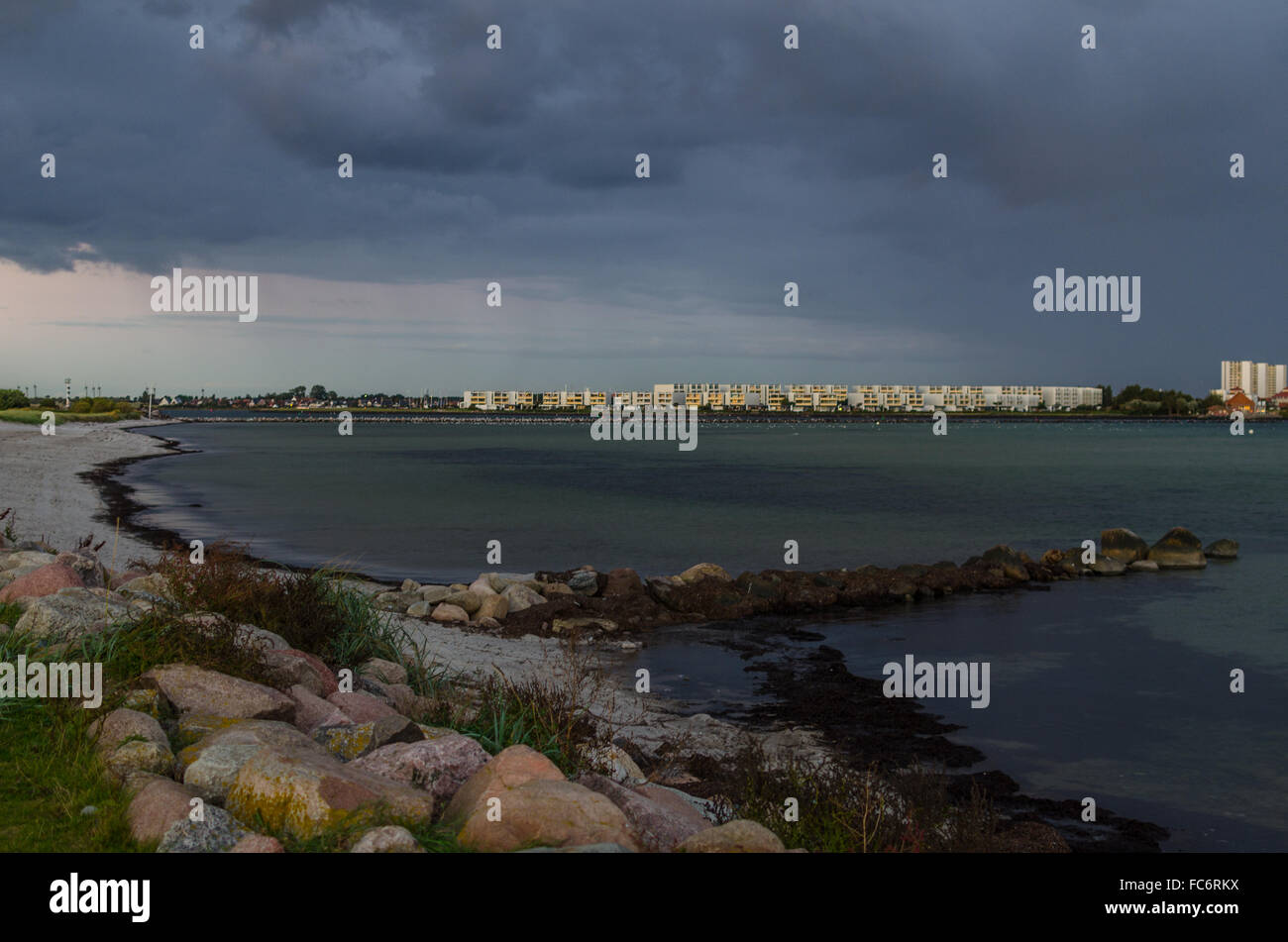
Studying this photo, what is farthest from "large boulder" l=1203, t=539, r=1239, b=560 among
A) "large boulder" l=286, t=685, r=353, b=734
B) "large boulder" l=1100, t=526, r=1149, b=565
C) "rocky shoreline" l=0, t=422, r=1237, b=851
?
"large boulder" l=286, t=685, r=353, b=734

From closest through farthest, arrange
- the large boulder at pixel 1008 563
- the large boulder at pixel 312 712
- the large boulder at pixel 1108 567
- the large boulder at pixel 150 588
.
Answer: the large boulder at pixel 312 712 → the large boulder at pixel 150 588 → the large boulder at pixel 1008 563 → the large boulder at pixel 1108 567

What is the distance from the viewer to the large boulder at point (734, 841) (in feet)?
18.2

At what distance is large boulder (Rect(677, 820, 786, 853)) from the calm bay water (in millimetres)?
6754

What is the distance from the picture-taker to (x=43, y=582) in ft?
33.4

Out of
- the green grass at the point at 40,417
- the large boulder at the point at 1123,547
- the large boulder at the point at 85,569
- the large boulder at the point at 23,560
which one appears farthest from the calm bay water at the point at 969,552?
the green grass at the point at 40,417

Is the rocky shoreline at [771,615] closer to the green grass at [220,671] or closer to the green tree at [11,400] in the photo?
the green grass at [220,671]

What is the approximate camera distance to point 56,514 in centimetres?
3622

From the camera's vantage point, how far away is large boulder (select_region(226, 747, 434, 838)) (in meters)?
5.74

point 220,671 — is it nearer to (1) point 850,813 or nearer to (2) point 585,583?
(1) point 850,813

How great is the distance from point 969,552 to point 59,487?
43.1m

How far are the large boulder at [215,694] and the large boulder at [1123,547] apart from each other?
94.4ft

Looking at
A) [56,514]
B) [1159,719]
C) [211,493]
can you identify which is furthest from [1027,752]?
[211,493]

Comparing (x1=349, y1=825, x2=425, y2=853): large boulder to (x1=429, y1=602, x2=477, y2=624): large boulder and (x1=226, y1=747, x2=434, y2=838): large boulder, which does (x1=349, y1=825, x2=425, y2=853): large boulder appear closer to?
(x1=226, y1=747, x2=434, y2=838): large boulder

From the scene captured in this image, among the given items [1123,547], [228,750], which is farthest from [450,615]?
[1123,547]
